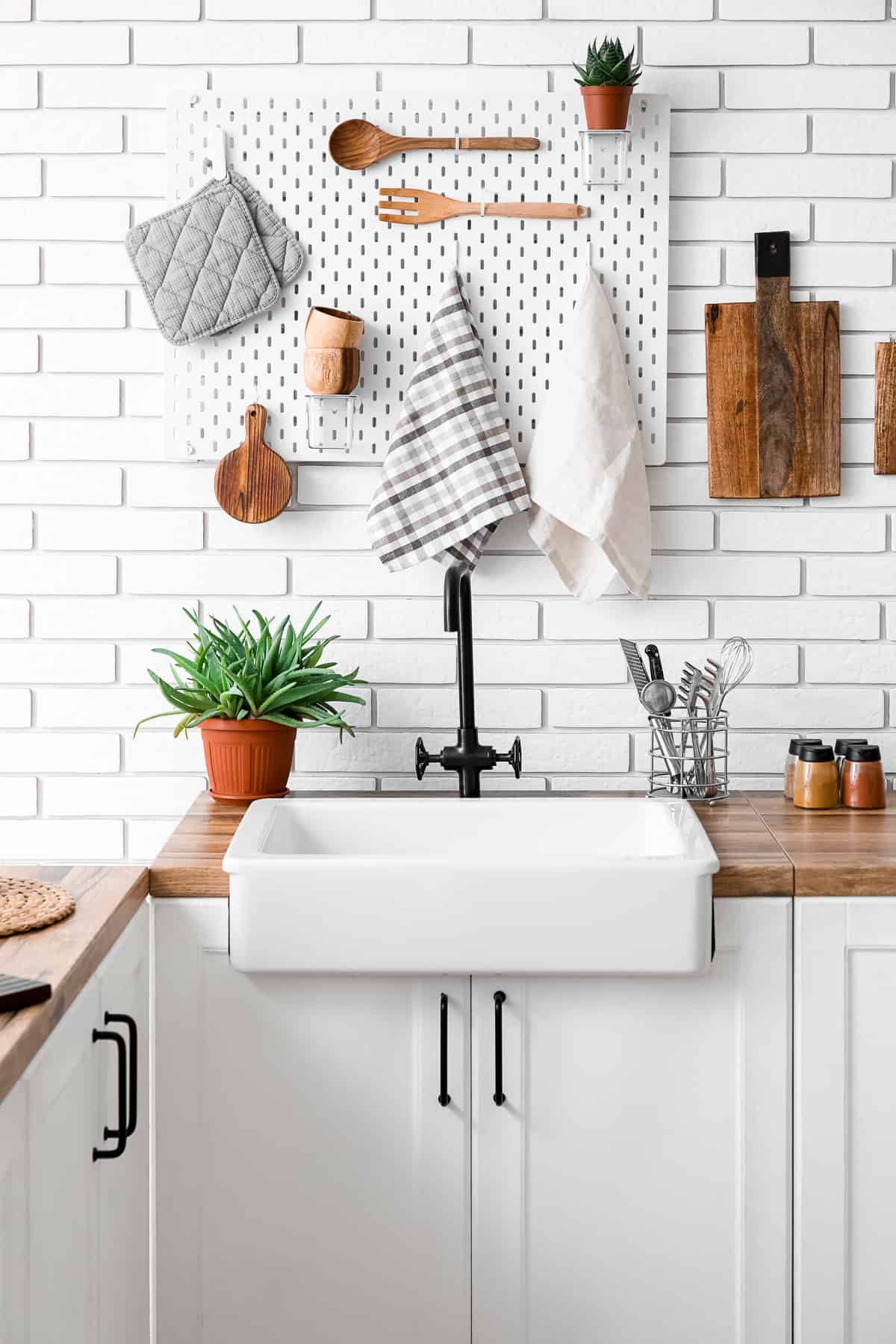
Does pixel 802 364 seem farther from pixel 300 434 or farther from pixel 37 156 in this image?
pixel 37 156

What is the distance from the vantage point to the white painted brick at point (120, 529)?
208 cm

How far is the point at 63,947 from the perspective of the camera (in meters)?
1.29

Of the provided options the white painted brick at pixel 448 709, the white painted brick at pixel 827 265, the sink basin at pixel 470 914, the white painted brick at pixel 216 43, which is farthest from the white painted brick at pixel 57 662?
the white painted brick at pixel 827 265

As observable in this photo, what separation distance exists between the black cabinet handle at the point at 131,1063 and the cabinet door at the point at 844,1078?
781mm

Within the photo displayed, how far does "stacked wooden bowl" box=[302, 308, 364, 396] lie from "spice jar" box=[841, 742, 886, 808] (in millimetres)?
938

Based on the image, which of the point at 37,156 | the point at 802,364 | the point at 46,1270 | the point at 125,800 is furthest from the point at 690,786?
the point at 37,156

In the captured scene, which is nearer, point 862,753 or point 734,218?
point 862,753

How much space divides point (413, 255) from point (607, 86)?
1.24ft

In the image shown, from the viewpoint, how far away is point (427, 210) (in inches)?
79.1

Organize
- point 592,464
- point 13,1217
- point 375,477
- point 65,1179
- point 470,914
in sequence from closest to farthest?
point 13,1217 < point 65,1179 < point 470,914 < point 592,464 < point 375,477

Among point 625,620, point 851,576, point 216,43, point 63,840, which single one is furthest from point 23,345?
point 851,576

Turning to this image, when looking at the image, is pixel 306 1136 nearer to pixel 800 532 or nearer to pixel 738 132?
pixel 800 532

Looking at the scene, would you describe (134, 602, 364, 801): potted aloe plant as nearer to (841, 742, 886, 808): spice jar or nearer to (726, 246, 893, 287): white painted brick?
(841, 742, 886, 808): spice jar

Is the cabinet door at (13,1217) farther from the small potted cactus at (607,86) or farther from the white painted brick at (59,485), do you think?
the small potted cactus at (607,86)
